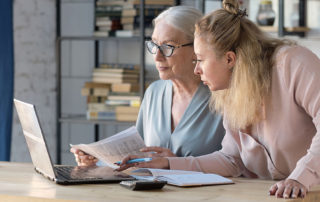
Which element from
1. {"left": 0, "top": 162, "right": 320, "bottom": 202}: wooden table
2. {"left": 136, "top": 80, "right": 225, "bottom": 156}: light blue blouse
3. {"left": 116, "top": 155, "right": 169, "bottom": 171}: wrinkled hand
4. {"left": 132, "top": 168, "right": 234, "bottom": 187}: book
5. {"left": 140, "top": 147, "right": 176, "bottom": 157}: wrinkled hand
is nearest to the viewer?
{"left": 0, "top": 162, "right": 320, "bottom": 202}: wooden table

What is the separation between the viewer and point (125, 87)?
4.16 meters

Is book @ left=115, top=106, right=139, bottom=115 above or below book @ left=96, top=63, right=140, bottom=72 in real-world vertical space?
below

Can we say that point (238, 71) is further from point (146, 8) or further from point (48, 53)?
point (48, 53)

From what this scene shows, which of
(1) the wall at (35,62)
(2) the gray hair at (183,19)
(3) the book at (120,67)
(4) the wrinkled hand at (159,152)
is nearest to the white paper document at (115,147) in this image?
(4) the wrinkled hand at (159,152)

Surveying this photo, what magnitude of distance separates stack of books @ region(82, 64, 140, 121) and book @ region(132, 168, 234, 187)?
207cm

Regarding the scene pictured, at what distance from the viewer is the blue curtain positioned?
4.11m

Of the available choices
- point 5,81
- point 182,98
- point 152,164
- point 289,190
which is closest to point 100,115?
point 5,81

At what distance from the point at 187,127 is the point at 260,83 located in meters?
0.59

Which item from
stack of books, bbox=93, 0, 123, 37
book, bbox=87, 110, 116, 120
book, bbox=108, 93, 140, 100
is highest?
stack of books, bbox=93, 0, 123, 37

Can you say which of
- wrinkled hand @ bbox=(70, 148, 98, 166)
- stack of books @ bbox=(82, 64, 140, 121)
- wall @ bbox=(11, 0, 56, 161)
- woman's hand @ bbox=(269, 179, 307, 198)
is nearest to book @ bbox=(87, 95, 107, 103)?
stack of books @ bbox=(82, 64, 140, 121)

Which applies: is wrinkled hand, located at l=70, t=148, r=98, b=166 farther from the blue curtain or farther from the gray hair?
the blue curtain

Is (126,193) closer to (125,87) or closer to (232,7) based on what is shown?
(232,7)

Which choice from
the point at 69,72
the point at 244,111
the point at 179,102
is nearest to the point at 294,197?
the point at 244,111

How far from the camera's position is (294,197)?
65.5 inches
